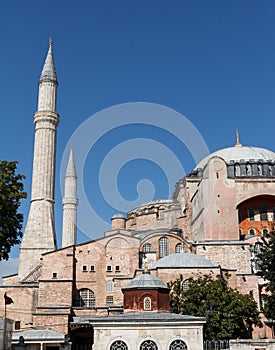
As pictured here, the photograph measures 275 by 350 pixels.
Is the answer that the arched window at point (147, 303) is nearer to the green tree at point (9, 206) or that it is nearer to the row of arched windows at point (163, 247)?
the green tree at point (9, 206)

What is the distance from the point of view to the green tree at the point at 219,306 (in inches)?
959

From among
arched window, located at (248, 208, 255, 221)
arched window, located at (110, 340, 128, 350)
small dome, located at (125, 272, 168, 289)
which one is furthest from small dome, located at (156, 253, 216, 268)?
arched window, located at (110, 340, 128, 350)

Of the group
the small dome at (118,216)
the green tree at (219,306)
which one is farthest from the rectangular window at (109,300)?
the small dome at (118,216)

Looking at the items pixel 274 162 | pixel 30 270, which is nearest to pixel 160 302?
pixel 30 270

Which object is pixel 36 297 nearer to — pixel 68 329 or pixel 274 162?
pixel 68 329

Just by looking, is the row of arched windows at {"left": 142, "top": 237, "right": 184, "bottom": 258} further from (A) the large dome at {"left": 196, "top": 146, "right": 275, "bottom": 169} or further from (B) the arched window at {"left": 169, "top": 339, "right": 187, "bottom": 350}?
(B) the arched window at {"left": 169, "top": 339, "right": 187, "bottom": 350}

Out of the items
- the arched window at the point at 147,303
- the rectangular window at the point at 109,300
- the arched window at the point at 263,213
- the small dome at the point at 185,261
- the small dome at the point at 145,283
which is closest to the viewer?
the arched window at the point at 147,303

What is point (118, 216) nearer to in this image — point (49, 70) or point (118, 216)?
point (118, 216)

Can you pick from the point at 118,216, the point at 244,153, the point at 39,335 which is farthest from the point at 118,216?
the point at 39,335

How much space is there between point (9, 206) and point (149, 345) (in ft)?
25.2

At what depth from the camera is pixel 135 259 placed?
3197 centimetres

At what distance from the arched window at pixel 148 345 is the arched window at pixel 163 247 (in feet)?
46.2

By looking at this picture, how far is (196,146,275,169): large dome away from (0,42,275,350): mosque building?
10cm

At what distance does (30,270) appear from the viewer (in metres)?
34.4
